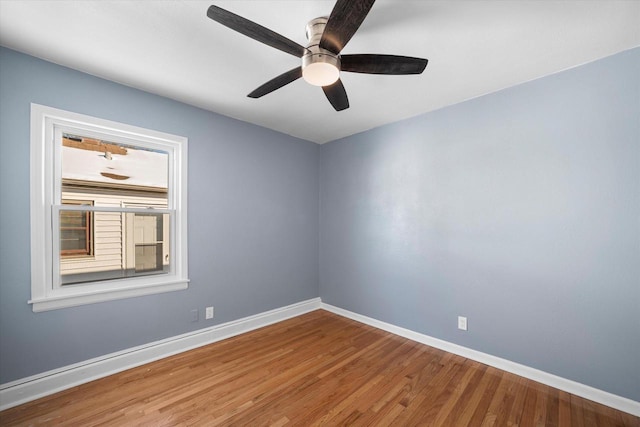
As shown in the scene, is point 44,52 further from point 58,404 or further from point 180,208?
point 58,404

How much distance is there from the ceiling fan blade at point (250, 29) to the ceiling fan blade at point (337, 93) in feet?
1.07

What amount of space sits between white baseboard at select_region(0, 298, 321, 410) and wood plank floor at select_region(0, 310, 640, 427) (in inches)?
2.7

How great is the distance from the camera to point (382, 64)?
59.7 inches

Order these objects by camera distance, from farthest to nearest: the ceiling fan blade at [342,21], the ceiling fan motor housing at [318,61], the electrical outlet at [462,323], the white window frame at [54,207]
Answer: the electrical outlet at [462,323], the white window frame at [54,207], the ceiling fan motor housing at [318,61], the ceiling fan blade at [342,21]

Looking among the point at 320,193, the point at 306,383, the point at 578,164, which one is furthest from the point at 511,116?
the point at 306,383

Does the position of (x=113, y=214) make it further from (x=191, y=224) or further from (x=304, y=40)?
(x=304, y=40)

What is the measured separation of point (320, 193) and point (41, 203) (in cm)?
300

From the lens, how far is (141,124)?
2.43 meters

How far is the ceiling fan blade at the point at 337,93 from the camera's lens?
175 cm

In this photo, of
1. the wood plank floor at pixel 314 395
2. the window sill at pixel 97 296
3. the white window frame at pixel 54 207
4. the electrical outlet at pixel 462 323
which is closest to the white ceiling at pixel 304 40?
the white window frame at pixel 54 207

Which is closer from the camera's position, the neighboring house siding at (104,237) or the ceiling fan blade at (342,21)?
the ceiling fan blade at (342,21)

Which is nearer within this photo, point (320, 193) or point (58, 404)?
point (58, 404)

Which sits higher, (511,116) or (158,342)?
(511,116)

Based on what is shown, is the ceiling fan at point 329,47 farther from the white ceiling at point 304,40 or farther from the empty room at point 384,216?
the white ceiling at point 304,40
